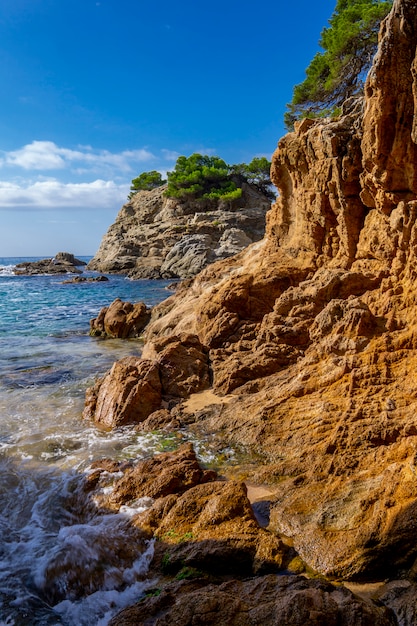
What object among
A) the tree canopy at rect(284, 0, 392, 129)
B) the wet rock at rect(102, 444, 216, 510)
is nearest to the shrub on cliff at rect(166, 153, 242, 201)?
the tree canopy at rect(284, 0, 392, 129)

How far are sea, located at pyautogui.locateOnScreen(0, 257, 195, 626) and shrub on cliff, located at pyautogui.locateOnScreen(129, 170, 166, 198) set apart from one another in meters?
65.7

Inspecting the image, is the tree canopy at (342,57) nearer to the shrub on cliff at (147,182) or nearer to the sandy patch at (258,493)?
the sandy patch at (258,493)

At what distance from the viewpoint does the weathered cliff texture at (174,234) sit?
159ft

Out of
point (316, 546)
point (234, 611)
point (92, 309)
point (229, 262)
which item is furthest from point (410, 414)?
point (92, 309)

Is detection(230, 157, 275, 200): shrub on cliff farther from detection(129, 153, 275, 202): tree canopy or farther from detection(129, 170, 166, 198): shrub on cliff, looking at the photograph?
detection(129, 170, 166, 198): shrub on cliff

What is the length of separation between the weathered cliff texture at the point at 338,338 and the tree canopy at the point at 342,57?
14638mm

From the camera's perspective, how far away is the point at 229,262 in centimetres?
1712

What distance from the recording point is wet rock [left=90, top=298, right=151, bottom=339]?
64.8 feet

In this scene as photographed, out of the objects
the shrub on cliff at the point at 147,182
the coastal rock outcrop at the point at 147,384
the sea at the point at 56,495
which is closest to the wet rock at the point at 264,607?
the sea at the point at 56,495

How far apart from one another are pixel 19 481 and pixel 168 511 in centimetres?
329

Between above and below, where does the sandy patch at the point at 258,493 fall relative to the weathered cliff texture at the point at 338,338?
below

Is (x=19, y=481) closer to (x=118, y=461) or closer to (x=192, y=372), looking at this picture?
(x=118, y=461)

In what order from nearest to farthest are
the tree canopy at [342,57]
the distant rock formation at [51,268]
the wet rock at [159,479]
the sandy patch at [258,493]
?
the sandy patch at [258,493]
the wet rock at [159,479]
the tree canopy at [342,57]
the distant rock formation at [51,268]

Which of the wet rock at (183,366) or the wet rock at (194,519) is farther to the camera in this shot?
the wet rock at (183,366)
